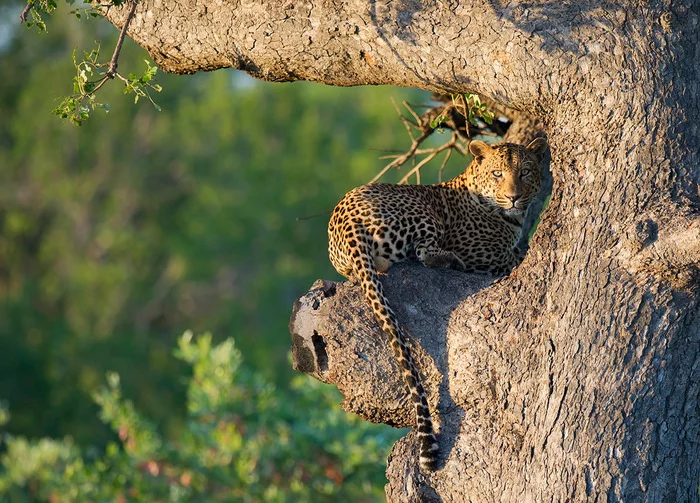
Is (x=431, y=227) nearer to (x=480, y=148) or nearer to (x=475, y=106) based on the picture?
(x=480, y=148)

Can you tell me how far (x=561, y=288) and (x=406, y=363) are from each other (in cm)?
82

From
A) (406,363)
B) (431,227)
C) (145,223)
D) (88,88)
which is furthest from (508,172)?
(145,223)

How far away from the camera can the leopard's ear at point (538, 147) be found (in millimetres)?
6988

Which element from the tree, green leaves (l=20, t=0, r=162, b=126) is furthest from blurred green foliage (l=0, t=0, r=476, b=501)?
the tree

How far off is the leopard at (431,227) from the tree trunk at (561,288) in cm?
11

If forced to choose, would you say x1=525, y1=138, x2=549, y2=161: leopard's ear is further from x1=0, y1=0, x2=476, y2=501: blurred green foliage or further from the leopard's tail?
x1=0, y1=0, x2=476, y2=501: blurred green foliage

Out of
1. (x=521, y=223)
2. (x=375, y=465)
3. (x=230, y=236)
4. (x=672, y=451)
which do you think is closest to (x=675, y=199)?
(x=672, y=451)

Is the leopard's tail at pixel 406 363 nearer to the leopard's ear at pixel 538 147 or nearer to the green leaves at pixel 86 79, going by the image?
the green leaves at pixel 86 79

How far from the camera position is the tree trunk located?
196 inches

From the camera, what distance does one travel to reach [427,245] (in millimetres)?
6602

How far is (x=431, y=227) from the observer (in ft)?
22.1

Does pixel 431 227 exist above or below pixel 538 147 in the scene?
below

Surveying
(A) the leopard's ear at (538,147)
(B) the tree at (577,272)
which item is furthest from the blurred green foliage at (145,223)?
(B) the tree at (577,272)

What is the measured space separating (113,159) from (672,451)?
3670cm
